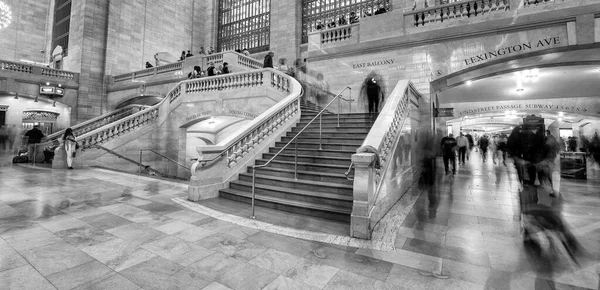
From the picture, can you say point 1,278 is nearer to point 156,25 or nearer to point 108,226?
point 108,226

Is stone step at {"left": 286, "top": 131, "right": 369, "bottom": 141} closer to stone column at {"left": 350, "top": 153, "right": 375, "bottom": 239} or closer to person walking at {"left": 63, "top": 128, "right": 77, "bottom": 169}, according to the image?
stone column at {"left": 350, "top": 153, "right": 375, "bottom": 239}

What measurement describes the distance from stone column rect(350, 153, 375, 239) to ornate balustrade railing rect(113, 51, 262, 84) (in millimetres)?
13353

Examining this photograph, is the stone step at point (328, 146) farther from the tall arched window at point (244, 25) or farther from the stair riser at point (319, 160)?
the tall arched window at point (244, 25)

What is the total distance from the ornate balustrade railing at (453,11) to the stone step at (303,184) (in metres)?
9.49

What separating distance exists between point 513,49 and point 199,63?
1640 cm

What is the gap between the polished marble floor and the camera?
8.64 ft

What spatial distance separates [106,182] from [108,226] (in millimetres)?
4754

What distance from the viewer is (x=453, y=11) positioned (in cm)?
1068

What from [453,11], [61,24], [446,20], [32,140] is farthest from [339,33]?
[61,24]

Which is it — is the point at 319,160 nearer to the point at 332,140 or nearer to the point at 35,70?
the point at 332,140

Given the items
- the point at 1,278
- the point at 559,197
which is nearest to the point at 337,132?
the point at 559,197

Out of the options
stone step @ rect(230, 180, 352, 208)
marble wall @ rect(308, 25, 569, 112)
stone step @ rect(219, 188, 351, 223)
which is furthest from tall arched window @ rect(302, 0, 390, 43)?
stone step @ rect(219, 188, 351, 223)

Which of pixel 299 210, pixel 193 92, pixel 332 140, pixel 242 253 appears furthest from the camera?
pixel 193 92

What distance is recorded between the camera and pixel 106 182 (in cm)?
789
